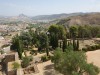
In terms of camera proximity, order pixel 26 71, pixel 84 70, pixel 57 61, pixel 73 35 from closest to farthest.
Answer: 1. pixel 84 70
2. pixel 57 61
3. pixel 26 71
4. pixel 73 35

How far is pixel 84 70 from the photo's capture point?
22062 millimetres

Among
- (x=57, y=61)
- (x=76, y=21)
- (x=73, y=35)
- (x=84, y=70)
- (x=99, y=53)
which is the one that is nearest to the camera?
(x=84, y=70)

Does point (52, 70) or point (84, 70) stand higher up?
point (84, 70)

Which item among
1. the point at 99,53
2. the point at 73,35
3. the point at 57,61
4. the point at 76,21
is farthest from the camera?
the point at 76,21

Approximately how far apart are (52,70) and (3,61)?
11.8 metres

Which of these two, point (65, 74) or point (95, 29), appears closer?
point (65, 74)

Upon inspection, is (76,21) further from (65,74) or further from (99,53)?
(65,74)

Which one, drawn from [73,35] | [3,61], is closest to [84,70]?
[3,61]

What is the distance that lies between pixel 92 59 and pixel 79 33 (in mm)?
34383

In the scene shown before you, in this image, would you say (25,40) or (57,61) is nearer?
(57,61)

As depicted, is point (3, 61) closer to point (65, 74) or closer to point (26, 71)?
point (26, 71)

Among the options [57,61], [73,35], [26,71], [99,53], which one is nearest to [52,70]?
[57,61]

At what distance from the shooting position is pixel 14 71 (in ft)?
91.9

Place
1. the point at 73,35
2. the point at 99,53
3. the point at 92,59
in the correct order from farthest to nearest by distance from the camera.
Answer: the point at 73,35 → the point at 99,53 → the point at 92,59
